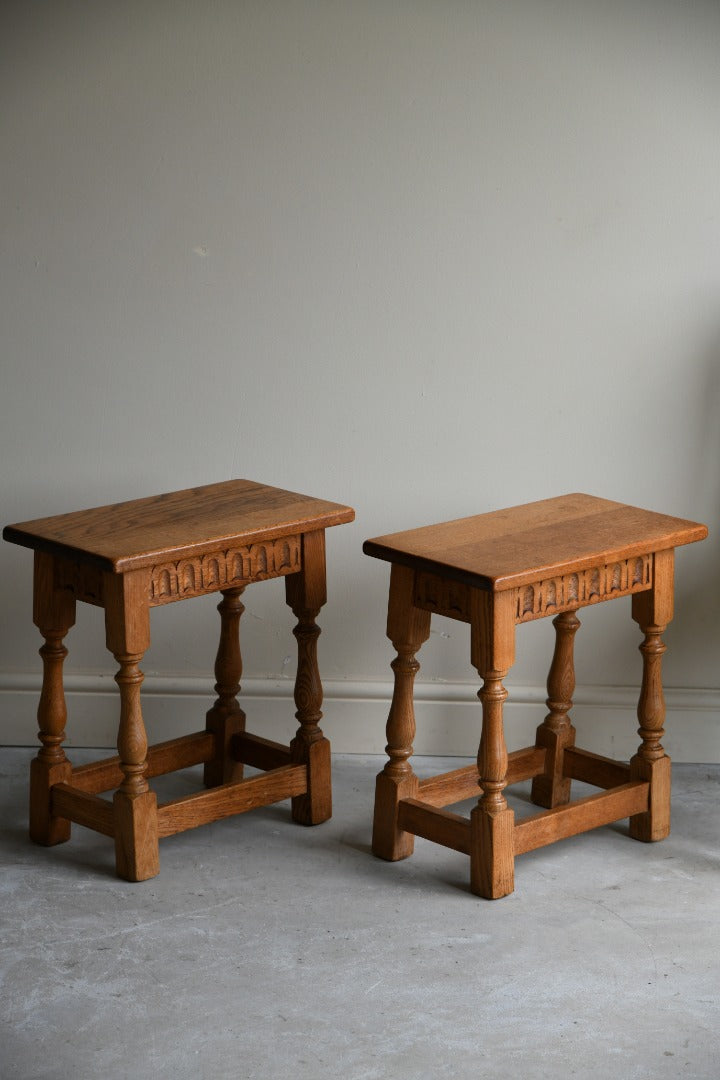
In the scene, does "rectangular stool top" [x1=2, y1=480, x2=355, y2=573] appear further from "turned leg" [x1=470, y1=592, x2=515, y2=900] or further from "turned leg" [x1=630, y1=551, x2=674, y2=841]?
"turned leg" [x1=630, y1=551, x2=674, y2=841]

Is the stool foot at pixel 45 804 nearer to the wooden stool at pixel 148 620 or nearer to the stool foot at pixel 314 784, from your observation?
the wooden stool at pixel 148 620

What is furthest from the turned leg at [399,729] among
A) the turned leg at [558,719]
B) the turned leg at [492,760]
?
the turned leg at [558,719]

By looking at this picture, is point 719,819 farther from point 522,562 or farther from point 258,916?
Result: point 258,916

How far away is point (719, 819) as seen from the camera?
3.22 meters

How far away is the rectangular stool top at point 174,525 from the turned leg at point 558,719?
1.94 feet

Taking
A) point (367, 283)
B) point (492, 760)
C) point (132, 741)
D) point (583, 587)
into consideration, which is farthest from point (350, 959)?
point (367, 283)

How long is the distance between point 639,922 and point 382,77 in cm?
192

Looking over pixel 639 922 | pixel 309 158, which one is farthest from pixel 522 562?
pixel 309 158

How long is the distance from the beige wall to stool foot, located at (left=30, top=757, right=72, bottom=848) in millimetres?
580

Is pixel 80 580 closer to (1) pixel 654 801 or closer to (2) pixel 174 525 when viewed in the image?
(2) pixel 174 525

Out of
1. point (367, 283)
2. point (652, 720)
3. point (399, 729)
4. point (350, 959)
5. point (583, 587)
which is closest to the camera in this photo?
point (350, 959)

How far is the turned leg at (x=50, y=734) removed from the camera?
2979 mm

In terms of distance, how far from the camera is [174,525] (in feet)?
9.55

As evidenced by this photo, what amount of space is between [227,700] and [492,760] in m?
0.80
